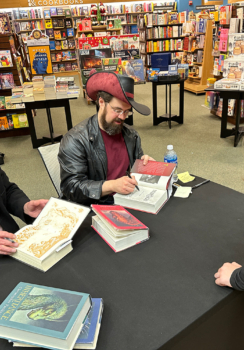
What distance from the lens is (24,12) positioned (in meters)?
10.9

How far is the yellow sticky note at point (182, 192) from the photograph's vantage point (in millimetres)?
1585

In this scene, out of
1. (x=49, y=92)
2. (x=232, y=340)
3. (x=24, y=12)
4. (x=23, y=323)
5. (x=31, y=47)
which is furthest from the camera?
(x=24, y=12)

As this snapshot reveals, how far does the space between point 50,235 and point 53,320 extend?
1.45 ft

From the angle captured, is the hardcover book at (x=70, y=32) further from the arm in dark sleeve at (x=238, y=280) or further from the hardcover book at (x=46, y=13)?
the arm in dark sleeve at (x=238, y=280)

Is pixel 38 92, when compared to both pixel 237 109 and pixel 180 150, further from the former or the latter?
pixel 237 109

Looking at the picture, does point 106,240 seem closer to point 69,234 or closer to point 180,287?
point 69,234

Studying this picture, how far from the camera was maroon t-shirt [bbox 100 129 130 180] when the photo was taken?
186 cm

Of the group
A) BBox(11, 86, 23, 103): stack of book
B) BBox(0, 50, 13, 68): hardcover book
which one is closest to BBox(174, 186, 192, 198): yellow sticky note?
BBox(11, 86, 23, 103): stack of book

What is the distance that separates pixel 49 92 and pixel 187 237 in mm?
3459

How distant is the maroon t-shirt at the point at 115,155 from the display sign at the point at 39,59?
3.28 m

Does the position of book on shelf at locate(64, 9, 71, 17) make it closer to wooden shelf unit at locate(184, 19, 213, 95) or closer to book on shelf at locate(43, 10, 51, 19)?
book on shelf at locate(43, 10, 51, 19)

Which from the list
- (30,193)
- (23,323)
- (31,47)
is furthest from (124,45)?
(23,323)

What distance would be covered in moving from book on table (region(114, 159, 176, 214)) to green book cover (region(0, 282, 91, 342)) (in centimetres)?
65

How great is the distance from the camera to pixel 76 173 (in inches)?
66.7
